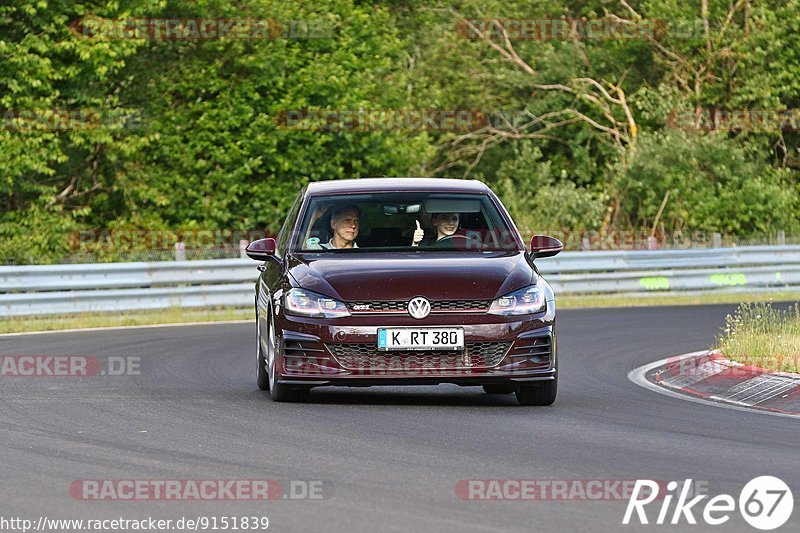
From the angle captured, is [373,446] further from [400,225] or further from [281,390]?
[400,225]

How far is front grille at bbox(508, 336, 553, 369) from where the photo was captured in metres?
12.0

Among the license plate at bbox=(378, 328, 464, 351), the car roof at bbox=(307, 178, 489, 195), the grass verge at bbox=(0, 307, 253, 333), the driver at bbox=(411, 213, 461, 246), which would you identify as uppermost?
the car roof at bbox=(307, 178, 489, 195)

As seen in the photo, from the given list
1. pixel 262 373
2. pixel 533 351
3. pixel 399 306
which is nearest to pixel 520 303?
pixel 533 351

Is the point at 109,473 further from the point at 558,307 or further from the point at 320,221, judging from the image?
the point at 558,307

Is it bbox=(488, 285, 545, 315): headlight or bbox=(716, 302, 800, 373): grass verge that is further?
bbox=(716, 302, 800, 373): grass verge

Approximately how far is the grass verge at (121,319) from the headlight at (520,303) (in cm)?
1218

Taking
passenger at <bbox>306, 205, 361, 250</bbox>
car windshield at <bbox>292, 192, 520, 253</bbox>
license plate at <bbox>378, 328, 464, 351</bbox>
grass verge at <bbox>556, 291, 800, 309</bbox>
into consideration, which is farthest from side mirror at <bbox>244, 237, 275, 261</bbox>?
grass verge at <bbox>556, 291, 800, 309</bbox>

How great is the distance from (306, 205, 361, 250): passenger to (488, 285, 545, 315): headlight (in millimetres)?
1528

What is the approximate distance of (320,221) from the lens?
13234mm

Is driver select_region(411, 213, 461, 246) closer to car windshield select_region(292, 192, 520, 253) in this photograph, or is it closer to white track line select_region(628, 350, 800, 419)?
car windshield select_region(292, 192, 520, 253)

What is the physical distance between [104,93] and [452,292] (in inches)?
947

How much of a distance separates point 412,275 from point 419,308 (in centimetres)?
33

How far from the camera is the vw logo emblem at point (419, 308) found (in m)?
11.8

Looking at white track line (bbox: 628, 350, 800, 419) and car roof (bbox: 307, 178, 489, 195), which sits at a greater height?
car roof (bbox: 307, 178, 489, 195)
